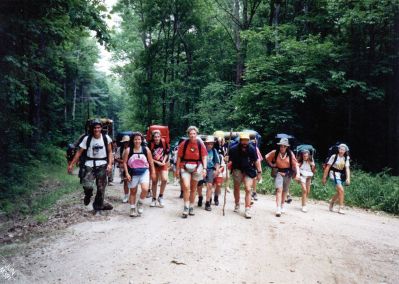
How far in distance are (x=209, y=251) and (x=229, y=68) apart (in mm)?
25218

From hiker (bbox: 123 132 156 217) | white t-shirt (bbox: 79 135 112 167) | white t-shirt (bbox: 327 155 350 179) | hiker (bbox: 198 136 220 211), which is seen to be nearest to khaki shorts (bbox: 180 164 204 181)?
hiker (bbox: 123 132 156 217)

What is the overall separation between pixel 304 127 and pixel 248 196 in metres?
13.1

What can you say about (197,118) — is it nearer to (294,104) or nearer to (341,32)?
(294,104)

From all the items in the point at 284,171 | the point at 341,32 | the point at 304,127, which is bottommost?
the point at 284,171

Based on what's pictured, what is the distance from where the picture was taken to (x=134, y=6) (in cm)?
3077

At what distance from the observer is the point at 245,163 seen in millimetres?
8922

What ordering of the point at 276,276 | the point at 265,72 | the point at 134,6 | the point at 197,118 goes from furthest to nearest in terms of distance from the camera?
the point at 134,6
the point at 197,118
the point at 265,72
the point at 276,276

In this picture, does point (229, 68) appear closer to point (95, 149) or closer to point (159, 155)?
point (159, 155)

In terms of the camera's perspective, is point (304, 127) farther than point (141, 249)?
Yes

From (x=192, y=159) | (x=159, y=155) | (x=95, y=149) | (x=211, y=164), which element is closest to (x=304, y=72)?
(x=211, y=164)

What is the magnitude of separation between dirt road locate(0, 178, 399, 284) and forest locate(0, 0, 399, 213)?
616cm

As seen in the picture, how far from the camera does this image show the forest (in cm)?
1136

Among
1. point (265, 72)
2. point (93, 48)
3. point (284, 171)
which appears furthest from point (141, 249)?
point (93, 48)

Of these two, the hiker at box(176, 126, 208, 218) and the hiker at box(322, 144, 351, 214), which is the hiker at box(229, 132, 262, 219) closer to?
the hiker at box(176, 126, 208, 218)
